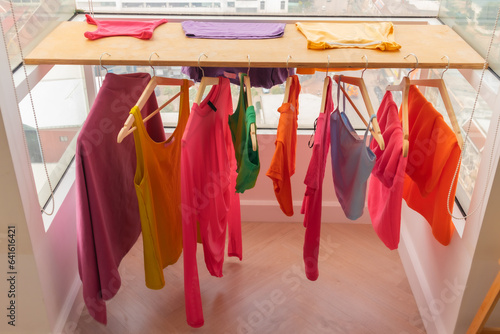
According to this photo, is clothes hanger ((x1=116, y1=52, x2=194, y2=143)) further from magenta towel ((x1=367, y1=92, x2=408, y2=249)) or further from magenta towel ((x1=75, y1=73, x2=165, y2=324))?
magenta towel ((x1=367, y1=92, x2=408, y2=249))

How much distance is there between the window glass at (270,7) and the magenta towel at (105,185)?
0.84 meters

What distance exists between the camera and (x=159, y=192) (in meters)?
2.39

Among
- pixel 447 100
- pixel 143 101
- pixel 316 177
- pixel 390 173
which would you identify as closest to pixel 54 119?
pixel 143 101

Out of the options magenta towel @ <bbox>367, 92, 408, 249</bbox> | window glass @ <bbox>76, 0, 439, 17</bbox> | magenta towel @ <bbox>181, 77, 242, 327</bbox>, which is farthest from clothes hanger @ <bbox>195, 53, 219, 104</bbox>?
window glass @ <bbox>76, 0, 439, 17</bbox>

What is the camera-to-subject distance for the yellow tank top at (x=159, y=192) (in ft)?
7.24

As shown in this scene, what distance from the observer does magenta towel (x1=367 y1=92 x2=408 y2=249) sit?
2158mm

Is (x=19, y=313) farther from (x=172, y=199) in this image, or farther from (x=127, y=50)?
(x=127, y=50)

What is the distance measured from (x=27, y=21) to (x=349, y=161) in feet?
4.76

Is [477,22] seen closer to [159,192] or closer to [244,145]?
[244,145]

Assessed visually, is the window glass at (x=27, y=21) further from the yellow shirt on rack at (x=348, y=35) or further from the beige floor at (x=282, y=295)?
the beige floor at (x=282, y=295)

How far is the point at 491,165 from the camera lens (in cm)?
216

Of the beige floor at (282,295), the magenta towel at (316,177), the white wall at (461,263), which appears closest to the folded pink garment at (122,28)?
the magenta towel at (316,177)

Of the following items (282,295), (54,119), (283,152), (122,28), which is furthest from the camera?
(282,295)

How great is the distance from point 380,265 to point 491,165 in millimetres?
1178
